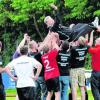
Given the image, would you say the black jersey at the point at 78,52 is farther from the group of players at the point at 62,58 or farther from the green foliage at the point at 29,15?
the green foliage at the point at 29,15

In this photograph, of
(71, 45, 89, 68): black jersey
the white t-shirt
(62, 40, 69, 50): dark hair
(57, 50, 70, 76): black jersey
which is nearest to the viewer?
the white t-shirt

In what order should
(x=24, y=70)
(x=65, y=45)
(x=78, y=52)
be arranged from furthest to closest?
(x=78, y=52) → (x=65, y=45) → (x=24, y=70)

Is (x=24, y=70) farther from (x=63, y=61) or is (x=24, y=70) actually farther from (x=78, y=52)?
(x=78, y=52)

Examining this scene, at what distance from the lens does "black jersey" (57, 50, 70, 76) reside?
15898 mm

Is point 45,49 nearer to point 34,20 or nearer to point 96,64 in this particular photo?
point 96,64

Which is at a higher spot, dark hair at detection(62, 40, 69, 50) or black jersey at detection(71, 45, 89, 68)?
dark hair at detection(62, 40, 69, 50)

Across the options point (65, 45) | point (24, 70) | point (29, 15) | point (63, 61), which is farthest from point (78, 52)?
point (29, 15)

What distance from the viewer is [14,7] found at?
46500mm

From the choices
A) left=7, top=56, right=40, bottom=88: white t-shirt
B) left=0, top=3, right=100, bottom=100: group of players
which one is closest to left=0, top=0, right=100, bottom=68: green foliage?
left=0, top=3, right=100, bottom=100: group of players

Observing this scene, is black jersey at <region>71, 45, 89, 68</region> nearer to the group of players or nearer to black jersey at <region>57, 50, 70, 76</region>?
the group of players

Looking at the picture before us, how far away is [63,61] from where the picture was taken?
15969 mm

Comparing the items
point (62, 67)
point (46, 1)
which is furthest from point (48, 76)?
point (46, 1)

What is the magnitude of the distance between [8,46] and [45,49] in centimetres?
3180

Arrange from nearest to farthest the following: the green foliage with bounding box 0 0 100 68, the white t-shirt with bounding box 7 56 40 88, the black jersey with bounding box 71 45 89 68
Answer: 1. the white t-shirt with bounding box 7 56 40 88
2. the black jersey with bounding box 71 45 89 68
3. the green foliage with bounding box 0 0 100 68
